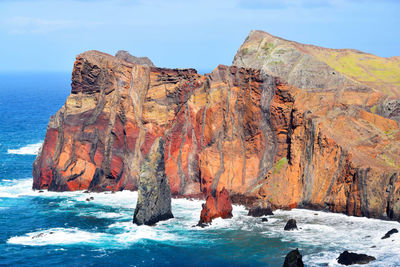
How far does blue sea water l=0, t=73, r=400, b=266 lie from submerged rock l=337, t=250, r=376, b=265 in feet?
3.52

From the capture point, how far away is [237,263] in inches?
2805

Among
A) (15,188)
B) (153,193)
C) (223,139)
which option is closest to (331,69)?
(223,139)

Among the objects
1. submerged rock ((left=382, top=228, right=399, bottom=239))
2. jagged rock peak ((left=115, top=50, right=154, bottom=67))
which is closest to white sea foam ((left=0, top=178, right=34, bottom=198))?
jagged rock peak ((left=115, top=50, right=154, bottom=67))

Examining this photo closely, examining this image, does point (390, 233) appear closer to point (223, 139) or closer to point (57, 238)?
point (223, 139)

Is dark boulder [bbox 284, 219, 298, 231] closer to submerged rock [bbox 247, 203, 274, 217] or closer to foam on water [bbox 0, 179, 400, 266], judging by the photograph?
foam on water [bbox 0, 179, 400, 266]

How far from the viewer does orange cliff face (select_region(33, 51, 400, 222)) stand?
92.5 m

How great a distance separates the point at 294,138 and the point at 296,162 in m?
4.03

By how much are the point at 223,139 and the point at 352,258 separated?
39.7 metres

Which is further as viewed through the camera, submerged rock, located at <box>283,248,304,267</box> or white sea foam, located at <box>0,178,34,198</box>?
white sea foam, located at <box>0,178,34,198</box>

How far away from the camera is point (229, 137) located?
104m

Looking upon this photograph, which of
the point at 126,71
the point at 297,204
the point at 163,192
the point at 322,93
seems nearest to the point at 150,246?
the point at 163,192

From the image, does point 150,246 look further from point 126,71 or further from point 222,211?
point 126,71

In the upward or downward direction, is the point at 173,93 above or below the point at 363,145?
above

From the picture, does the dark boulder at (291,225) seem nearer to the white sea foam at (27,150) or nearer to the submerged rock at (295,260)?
the submerged rock at (295,260)
